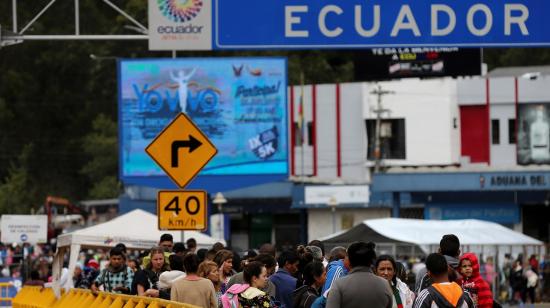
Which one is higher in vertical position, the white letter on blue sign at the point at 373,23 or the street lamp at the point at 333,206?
the white letter on blue sign at the point at 373,23

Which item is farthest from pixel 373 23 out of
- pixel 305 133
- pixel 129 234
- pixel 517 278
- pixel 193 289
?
pixel 305 133

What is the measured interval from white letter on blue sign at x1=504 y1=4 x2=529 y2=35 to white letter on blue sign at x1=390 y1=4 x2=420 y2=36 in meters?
1.04

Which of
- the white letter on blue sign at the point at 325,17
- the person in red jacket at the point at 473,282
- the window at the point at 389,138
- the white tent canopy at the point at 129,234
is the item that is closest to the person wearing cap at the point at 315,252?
the white letter on blue sign at the point at 325,17

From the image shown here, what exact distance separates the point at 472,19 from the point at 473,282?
4.57 metres

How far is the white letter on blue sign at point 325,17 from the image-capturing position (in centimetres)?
1898

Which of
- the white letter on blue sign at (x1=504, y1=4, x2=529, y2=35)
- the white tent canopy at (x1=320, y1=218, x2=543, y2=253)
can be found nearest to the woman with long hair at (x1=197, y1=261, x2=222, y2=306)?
the white letter on blue sign at (x1=504, y1=4, x2=529, y2=35)

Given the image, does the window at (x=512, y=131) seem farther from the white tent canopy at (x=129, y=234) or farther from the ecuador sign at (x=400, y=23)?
the ecuador sign at (x=400, y=23)

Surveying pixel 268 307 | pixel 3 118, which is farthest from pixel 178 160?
pixel 3 118

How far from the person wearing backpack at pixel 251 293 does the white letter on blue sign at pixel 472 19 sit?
4.98m

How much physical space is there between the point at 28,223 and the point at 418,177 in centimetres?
1807

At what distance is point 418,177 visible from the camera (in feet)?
204

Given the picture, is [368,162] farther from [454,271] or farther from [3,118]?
[454,271]

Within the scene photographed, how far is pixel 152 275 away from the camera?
20.0 metres

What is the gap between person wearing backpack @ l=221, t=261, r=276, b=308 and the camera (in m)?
15.1
